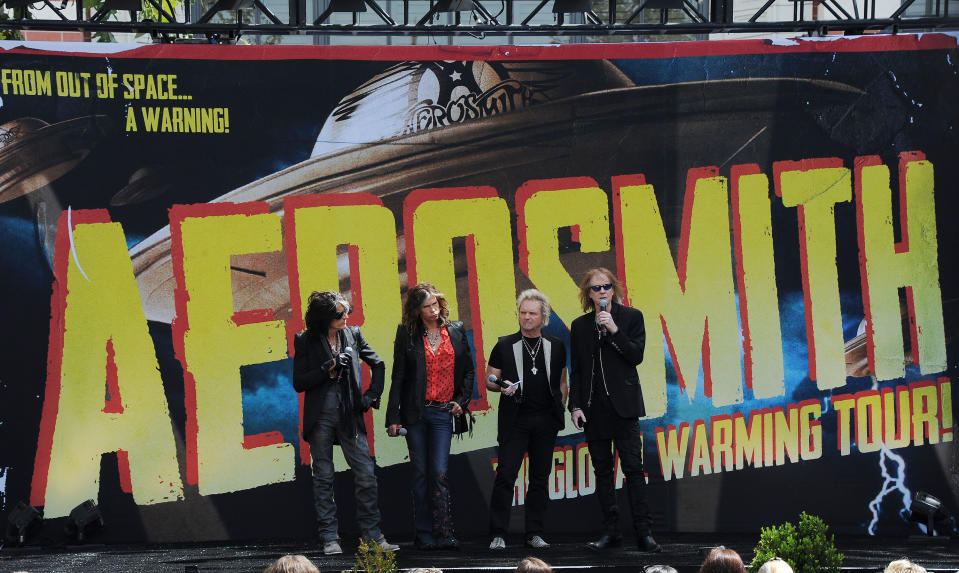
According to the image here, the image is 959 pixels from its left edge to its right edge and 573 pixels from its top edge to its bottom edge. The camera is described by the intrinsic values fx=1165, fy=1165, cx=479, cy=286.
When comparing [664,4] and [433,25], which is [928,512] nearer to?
[664,4]

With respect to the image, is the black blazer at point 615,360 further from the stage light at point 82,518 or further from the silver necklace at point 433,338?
the stage light at point 82,518

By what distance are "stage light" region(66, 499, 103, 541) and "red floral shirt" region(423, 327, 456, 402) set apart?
86.6 inches

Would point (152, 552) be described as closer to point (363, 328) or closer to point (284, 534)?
point (284, 534)

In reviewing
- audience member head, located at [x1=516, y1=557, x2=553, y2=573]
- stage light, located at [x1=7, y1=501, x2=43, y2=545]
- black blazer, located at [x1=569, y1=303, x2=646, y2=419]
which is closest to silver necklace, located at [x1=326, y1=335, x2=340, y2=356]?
black blazer, located at [x1=569, y1=303, x2=646, y2=419]

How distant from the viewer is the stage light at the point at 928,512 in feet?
24.1

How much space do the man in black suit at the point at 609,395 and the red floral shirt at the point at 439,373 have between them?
2.38 feet

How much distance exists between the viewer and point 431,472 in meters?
6.73

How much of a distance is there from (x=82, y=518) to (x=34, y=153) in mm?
2253

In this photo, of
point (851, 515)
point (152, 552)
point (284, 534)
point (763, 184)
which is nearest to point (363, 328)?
point (284, 534)

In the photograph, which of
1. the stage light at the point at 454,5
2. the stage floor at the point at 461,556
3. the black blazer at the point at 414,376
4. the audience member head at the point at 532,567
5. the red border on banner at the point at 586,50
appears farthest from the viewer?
the red border on banner at the point at 586,50

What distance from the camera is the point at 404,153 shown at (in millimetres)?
7445

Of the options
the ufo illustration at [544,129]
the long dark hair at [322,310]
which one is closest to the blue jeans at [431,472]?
the long dark hair at [322,310]

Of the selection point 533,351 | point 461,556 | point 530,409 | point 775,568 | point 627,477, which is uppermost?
point 533,351

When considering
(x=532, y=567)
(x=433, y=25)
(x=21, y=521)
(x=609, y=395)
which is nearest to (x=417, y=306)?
(x=609, y=395)
